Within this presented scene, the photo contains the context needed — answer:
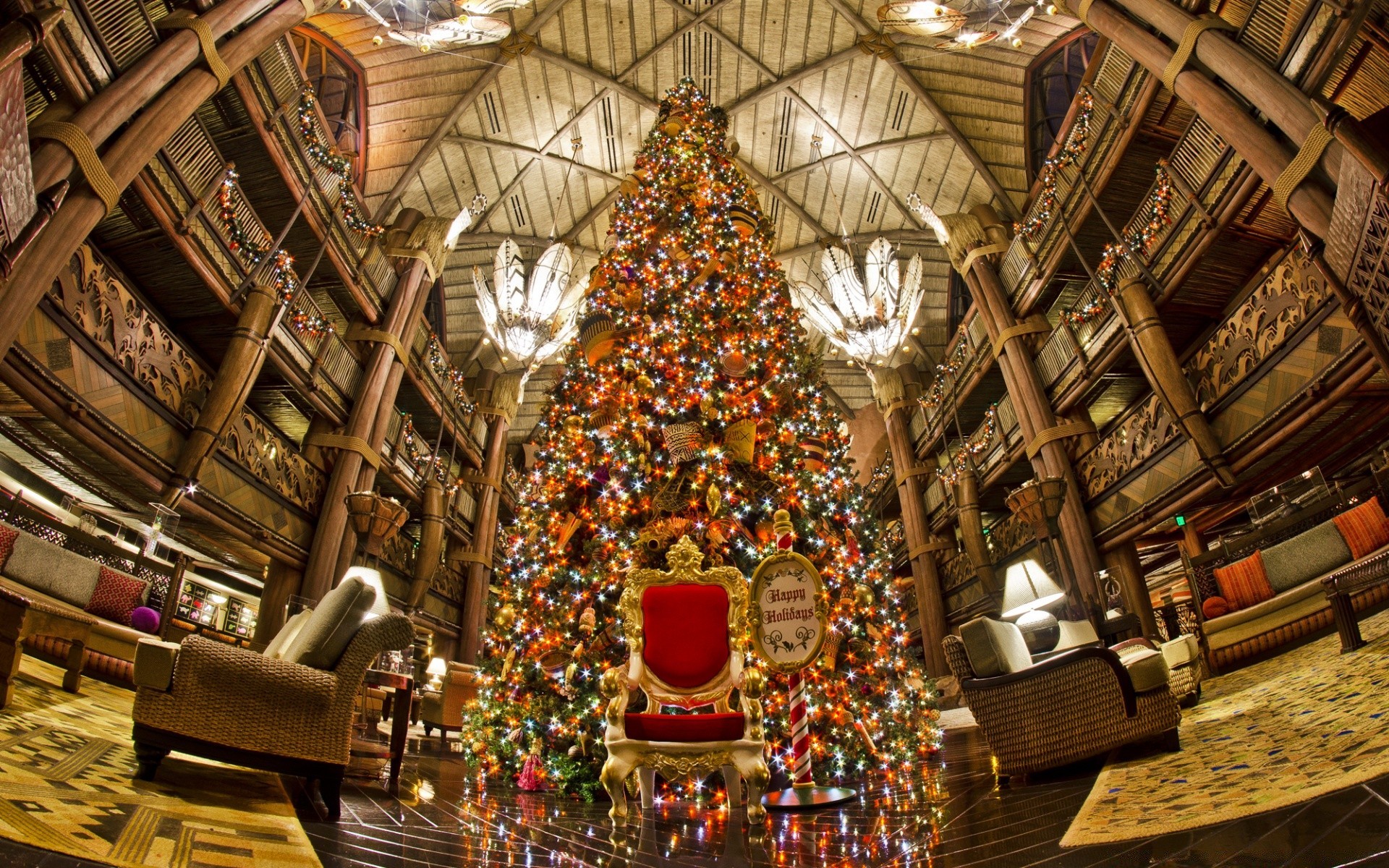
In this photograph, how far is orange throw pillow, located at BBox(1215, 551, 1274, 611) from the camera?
8109 mm

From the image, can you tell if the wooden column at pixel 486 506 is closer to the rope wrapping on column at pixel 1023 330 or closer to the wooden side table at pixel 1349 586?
the rope wrapping on column at pixel 1023 330

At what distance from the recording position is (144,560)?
982cm

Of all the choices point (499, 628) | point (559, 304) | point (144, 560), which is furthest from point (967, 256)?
point (144, 560)

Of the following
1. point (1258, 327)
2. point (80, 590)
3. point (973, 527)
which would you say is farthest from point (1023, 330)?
point (80, 590)

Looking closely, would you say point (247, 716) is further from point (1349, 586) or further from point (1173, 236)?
point (1173, 236)

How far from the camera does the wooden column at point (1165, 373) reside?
8055 millimetres

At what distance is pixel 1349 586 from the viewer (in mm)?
5262

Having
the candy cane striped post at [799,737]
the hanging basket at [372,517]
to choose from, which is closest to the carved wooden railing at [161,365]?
the hanging basket at [372,517]

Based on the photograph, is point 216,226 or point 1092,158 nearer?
point 216,226

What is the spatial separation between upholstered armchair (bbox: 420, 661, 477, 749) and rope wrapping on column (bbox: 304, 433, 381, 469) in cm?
409

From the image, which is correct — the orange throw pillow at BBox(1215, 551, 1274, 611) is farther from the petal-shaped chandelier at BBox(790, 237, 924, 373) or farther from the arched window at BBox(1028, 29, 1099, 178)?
the arched window at BBox(1028, 29, 1099, 178)

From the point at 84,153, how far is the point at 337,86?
7232 millimetres

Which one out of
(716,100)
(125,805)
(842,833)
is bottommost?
(842,833)

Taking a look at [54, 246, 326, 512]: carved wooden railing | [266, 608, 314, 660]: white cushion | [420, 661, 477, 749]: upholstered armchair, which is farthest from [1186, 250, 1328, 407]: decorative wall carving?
[54, 246, 326, 512]: carved wooden railing
